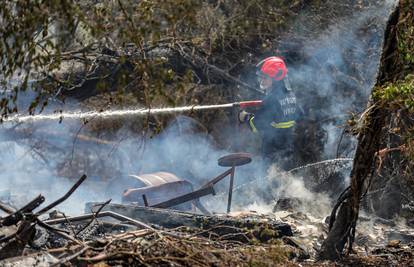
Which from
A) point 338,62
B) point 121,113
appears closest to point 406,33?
point 121,113

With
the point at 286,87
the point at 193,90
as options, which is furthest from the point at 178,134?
the point at 286,87

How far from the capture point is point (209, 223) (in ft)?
26.7

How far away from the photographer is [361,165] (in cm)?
782

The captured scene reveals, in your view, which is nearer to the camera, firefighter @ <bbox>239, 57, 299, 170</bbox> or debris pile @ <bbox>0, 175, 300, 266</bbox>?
debris pile @ <bbox>0, 175, 300, 266</bbox>

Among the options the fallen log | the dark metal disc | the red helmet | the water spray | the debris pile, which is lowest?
the fallen log

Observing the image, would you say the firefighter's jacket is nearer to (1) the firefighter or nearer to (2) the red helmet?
(1) the firefighter

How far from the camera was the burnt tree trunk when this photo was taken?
7449mm

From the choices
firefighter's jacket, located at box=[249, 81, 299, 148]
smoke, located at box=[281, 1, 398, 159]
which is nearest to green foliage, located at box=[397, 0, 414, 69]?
firefighter's jacket, located at box=[249, 81, 299, 148]

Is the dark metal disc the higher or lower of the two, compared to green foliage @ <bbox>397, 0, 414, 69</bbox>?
lower

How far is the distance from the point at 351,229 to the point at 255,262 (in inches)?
109

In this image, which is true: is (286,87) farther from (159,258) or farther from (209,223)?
(159,258)

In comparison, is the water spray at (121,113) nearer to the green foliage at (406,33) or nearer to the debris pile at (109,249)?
the green foliage at (406,33)

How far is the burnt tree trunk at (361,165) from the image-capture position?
7.45 meters

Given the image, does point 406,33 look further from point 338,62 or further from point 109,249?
point 338,62
